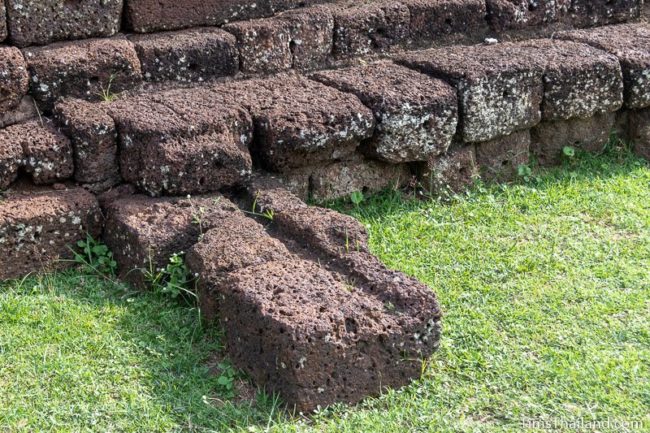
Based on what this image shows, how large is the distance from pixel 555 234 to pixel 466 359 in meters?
1.47

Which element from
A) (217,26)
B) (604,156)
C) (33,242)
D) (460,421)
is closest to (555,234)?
(604,156)

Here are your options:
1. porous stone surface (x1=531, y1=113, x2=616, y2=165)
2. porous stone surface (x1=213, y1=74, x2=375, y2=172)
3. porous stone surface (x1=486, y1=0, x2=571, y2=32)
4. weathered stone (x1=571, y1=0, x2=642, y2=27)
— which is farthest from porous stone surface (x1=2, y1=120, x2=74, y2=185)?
weathered stone (x1=571, y1=0, x2=642, y2=27)

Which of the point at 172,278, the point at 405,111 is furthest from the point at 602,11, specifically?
the point at 172,278

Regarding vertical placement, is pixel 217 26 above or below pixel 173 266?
above

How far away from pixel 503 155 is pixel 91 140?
2.56 m

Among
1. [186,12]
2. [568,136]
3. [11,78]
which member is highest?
[186,12]

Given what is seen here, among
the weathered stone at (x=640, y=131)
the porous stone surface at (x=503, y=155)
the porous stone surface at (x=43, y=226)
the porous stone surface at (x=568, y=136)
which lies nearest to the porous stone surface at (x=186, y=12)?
the porous stone surface at (x=43, y=226)

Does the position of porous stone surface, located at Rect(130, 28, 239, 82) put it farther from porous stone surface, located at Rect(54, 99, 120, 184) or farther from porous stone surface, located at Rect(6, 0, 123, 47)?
porous stone surface, located at Rect(54, 99, 120, 184)

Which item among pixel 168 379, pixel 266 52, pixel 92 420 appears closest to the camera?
pixel 92 420

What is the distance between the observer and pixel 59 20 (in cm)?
592

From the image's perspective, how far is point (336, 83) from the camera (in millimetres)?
6266

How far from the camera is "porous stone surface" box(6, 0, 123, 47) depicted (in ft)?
19.0

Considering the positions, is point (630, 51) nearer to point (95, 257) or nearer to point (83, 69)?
point (83, 69)

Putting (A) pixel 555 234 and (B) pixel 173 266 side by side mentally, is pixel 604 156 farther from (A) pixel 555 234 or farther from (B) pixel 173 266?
(B) pixel 173 266
